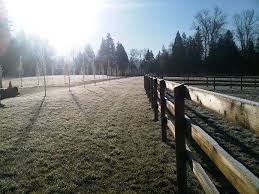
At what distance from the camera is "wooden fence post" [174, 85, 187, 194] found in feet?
13.2

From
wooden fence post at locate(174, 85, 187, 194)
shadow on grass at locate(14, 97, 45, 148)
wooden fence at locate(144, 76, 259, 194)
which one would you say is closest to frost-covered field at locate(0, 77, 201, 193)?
shadow on grass at locate(14, 97, 45, 148)

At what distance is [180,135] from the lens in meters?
4.16

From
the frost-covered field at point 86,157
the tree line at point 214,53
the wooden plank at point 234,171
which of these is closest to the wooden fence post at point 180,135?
the frost-covered field at point 86,157

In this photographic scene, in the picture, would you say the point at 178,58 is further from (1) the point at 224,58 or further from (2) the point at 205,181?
(2) the point at 205,181

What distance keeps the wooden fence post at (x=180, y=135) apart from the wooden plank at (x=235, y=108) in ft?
3.14

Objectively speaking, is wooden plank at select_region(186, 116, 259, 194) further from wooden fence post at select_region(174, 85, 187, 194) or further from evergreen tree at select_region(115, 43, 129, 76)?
evergreen tree at select_region(115, 43, 129, 76)

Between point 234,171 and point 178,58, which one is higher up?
point 178,58

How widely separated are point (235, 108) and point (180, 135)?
205 centimetres

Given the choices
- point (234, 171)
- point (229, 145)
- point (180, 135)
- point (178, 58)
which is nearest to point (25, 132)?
point (229, 145)

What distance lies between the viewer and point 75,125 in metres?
9.45

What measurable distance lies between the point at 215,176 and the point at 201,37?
250 ft

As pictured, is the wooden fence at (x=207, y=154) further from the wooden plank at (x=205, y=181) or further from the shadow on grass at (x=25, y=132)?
the shadow on grass at (x=25, y=132)

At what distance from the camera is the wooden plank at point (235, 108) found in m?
1.87

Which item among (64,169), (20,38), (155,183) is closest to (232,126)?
(155,183)
